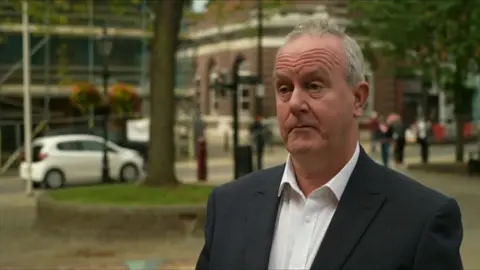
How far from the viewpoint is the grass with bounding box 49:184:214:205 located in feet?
41.9

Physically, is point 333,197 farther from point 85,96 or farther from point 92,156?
point 85,96

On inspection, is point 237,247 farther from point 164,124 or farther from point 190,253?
point 164,124

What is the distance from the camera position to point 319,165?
7.61 ft

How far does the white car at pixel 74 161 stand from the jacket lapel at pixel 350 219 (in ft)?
69.3

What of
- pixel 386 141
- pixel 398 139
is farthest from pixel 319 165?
pixel 398 139

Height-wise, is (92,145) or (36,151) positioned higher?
(92,145)

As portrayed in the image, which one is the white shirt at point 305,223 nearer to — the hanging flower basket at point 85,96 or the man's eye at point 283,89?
the man's eye at point 283,89

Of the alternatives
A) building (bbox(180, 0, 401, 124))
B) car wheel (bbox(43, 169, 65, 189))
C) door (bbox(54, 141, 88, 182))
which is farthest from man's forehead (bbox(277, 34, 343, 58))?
building (bbox(180, 0, 401, 124))

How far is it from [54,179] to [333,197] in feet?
72.2

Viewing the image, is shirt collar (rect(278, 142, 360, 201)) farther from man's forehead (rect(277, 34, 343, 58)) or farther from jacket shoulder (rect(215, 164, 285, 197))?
man's forehead (rect(277, 34, 343, 58))

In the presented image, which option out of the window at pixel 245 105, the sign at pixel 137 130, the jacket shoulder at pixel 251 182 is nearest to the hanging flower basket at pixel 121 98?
the sign at pixel 137 130

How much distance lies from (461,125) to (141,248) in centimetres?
1784

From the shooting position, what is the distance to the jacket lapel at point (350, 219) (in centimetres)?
226

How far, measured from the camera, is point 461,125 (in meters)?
27.2
